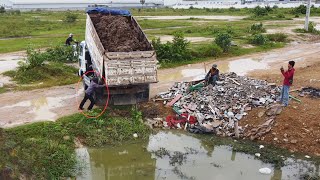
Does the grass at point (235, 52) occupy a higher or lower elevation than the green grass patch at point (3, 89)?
higher

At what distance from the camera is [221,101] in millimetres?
12609

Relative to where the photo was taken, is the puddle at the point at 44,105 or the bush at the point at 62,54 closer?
the puddle at the point at 44,105

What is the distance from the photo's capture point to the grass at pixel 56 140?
8586mm

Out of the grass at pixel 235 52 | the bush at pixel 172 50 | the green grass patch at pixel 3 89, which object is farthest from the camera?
the bush at pixel 172 50

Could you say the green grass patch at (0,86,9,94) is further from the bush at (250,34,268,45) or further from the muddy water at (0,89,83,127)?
the bush at (250,34,268,45)

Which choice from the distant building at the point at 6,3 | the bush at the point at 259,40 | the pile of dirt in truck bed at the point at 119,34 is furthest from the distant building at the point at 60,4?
the pile of dirt in truck bed at the point at 119,34

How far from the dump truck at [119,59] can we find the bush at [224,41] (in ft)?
33.7

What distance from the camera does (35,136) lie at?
1052 centimetres

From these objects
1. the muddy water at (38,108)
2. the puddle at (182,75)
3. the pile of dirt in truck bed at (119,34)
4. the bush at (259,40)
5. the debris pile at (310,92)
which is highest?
the pile of dirt in truck bed at (119,34)

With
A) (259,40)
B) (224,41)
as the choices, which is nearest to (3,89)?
(224,41)

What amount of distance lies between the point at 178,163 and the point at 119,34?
228 inches

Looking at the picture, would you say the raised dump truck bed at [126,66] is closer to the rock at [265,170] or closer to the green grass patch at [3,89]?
the rock at [265,170]

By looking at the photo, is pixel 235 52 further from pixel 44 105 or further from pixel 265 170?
pixel 265 170

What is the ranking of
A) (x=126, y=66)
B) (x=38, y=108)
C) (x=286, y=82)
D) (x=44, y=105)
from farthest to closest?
(x=44, y=105) → (x=38, y=108) → (x=126, y=66) → (x=286, y=82)
